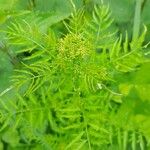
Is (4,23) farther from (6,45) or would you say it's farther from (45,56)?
(45,56)

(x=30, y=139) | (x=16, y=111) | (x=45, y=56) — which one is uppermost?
(x=45, y=56)

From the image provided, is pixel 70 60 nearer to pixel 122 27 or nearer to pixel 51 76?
pixel 51 76

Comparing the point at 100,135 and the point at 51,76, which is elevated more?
the point at 51,76

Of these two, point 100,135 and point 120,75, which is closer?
point 100,135

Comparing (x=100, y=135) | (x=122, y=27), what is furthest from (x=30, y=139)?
(x=122, y=27)

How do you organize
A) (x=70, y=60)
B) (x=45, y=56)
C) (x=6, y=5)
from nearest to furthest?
(x=70, y=60), (x=45, y=56), (x=6, y=5)

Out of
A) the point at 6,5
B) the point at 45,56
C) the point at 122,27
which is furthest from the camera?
the point at 122,27
